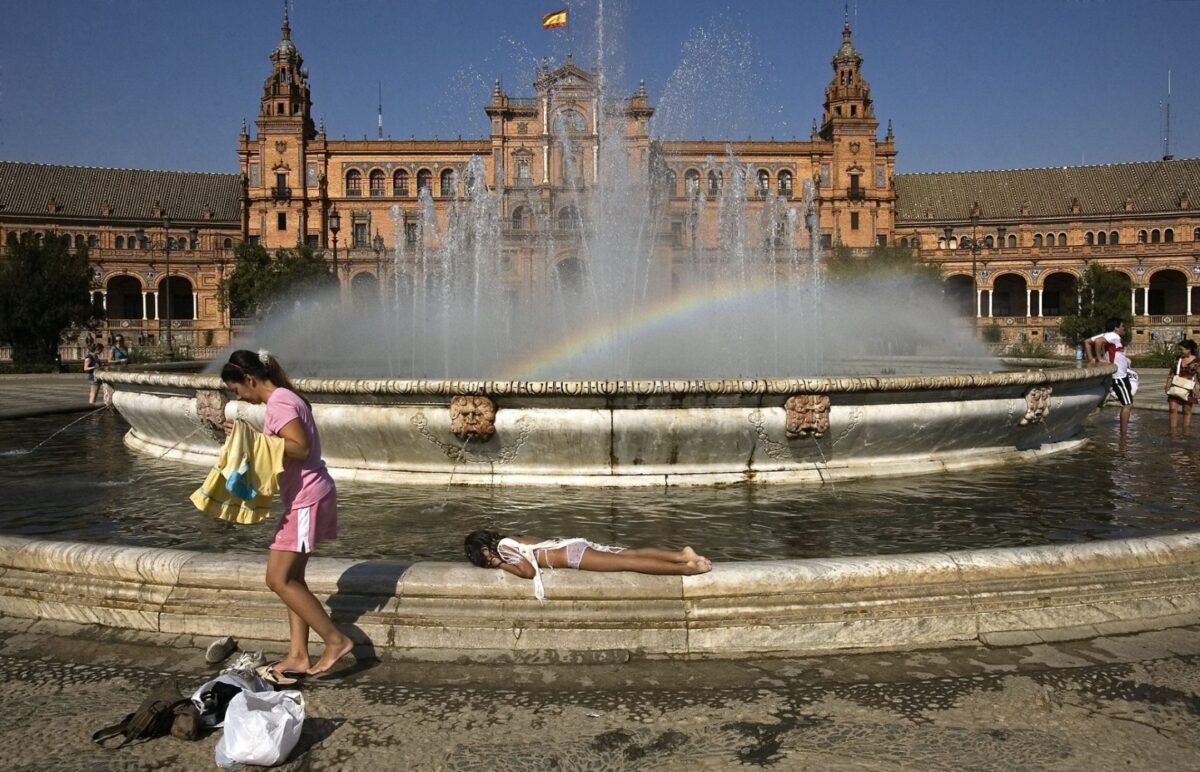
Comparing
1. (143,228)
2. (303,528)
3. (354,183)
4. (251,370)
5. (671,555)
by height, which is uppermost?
(354,183)

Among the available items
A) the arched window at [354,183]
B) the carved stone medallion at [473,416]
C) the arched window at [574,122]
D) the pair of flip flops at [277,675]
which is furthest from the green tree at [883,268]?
the pair of flip flops at [277,675]

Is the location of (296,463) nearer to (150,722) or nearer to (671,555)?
(150,722)

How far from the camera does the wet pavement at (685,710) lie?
2830mm

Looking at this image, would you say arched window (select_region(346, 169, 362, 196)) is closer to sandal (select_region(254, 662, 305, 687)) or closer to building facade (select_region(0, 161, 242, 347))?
building facade (select_region(0, 161, 242, 347))

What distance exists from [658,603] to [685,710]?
705 millimetres

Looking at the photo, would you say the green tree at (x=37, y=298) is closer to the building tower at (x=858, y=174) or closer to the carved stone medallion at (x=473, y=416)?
the carved stone medallion at (x=473, y=416)

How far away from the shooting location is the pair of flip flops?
11.0 ft

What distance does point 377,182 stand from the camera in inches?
2687

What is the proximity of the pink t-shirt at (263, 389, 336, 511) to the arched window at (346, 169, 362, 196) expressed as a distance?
6778 centimetres

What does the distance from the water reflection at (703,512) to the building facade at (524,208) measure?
54035 millimetres

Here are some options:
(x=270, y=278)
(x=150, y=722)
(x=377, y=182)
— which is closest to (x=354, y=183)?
(x=377, y=182)

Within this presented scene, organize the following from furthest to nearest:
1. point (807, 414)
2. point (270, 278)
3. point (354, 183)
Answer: point (354, 183) → point (270, 278) → point (807, 414)

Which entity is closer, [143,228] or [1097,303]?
[1097,303]

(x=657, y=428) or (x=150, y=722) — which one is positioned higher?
(x=657, y=428)
